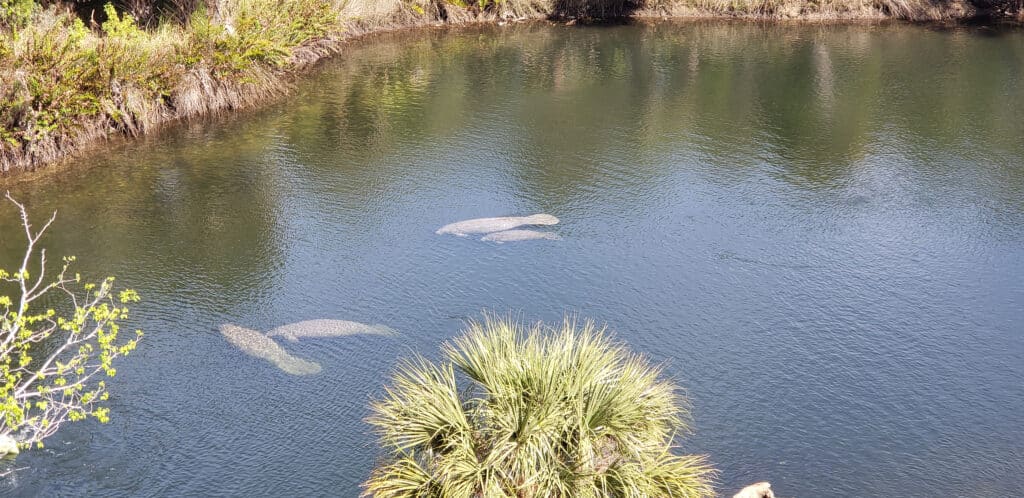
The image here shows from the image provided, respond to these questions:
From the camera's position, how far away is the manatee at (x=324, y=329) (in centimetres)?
1420

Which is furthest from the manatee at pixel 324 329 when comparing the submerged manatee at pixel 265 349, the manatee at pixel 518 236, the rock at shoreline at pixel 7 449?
the rock at shoreline at pixel 7 449

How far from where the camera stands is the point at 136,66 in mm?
22469

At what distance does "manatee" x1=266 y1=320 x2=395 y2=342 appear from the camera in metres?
14.2

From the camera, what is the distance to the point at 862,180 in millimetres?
20641

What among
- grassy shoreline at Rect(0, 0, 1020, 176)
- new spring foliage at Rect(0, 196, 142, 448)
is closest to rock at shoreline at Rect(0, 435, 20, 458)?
new spring foliage at Rect(0, 196, 142, 448)

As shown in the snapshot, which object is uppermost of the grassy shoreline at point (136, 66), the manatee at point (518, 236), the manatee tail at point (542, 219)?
the grassy shoreline at point (136, 66)

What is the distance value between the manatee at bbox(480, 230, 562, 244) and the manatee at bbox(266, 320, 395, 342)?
371cm

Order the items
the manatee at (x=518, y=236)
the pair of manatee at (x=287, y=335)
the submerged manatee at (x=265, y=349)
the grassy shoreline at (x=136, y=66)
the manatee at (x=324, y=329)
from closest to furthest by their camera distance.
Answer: the submerged manatee at (x=265, y=349) → the pair of manatee at (x=287, y=335) → the manatee at (x=324, y=329) → the manatee at (x=518, y=236) → the grassy shoreline at (x=136, y=66)

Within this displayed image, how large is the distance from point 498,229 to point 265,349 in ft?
18.6

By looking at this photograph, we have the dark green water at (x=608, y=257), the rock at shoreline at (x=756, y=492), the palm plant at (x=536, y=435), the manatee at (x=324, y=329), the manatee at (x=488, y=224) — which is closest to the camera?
the palm plant at (x=536, y=435)

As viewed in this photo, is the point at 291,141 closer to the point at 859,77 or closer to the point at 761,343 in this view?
the point at 761,343

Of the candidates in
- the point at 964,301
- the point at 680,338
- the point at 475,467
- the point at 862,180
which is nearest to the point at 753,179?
the point at 862,180

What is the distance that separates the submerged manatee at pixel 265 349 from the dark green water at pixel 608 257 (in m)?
0.17

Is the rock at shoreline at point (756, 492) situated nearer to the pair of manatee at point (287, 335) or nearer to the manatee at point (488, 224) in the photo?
the pair of manatee at point (287, 335)
